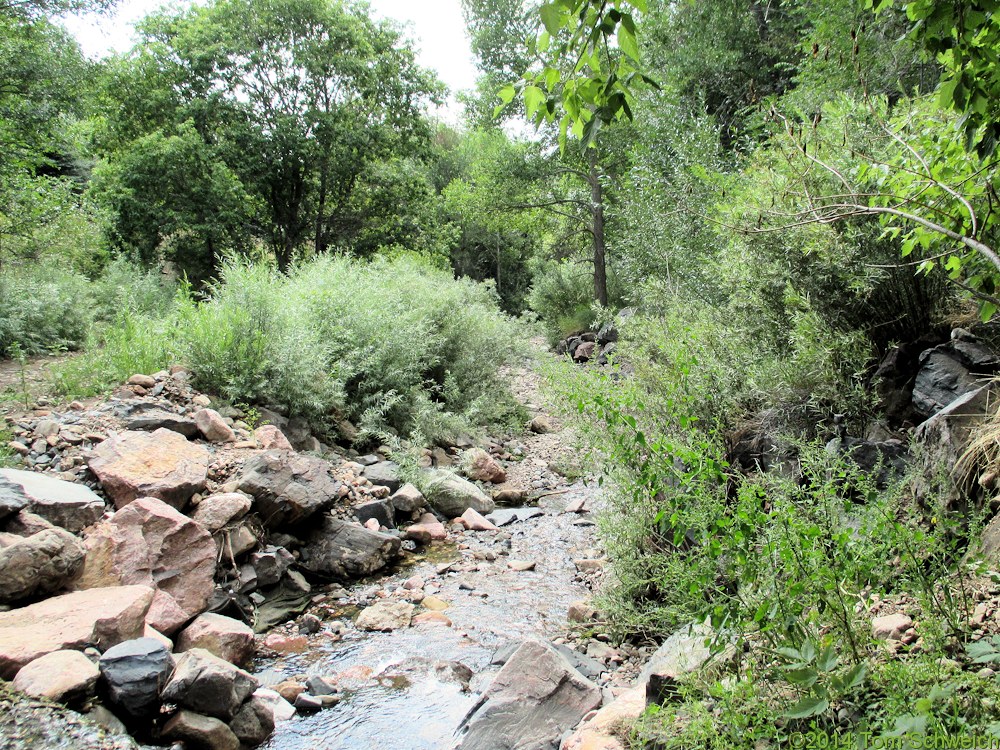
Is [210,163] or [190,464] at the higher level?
[210,163]

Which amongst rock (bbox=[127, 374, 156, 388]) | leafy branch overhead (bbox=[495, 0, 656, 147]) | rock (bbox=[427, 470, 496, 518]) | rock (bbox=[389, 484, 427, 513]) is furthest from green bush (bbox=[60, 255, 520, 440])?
Answer: leafy branch overhead (bbox=[495, 0, 656, 147])

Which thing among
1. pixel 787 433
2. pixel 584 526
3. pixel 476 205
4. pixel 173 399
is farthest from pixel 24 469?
pixel 476 205

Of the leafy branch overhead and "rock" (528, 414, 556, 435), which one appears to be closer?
the leafy branch overhead

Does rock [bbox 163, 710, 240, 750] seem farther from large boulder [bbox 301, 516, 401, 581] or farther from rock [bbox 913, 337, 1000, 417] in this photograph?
rock [bbox 913, 337, 1000, 417]

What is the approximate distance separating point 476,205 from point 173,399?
15217 mm

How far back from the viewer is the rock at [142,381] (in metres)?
6.69

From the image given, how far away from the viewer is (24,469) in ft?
16.6

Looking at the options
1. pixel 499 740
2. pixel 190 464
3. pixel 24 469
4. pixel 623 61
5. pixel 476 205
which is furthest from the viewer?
pixel 476 205

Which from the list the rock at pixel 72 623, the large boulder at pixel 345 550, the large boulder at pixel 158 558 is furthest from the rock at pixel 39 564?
the large boulder at pixel 345 550

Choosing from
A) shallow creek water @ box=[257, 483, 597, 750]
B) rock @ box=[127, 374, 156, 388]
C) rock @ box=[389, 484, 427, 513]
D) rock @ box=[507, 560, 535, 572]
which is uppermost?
rock @ box=[127, 374, 156, 388]

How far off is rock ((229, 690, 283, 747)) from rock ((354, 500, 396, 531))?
2.84 m

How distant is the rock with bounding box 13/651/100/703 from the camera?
3.03 meters

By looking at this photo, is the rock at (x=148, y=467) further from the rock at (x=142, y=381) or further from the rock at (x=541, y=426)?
the rock at (x=541, y=426)

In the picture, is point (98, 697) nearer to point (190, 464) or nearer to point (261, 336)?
point (190, 464)
